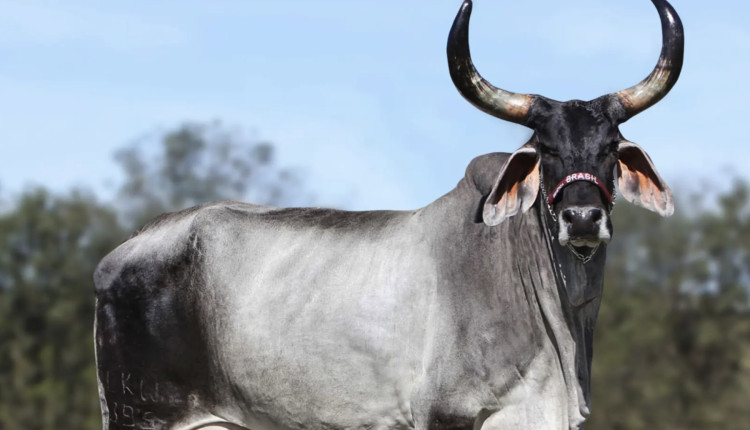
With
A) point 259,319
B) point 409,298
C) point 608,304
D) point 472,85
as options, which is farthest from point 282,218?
point 608,304

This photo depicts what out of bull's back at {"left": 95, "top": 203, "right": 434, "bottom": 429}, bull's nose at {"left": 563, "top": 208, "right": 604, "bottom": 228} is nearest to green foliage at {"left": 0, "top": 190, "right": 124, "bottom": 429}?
bull's back at {"left": 95, "top": 203, "right": 434, "bottom": 429}

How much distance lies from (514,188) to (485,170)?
17.4 inches

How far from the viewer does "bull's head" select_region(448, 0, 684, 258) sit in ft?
23.4

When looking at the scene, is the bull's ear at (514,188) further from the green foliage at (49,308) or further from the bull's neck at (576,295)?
the green foliage at (49,308)

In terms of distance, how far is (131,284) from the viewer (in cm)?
870

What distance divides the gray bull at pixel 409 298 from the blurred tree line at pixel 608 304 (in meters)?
22.5

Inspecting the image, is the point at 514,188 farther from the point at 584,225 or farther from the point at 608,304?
the point at 608,304

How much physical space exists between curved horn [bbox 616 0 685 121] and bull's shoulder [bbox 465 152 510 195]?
2.96 ft

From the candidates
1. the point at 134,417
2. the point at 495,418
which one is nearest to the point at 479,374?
the point at 495,418

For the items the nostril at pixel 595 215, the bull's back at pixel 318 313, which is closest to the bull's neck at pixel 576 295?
the nostril at pixel 595 215

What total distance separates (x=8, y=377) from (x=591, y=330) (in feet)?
91.5

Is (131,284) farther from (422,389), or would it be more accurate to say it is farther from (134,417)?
(422,389)

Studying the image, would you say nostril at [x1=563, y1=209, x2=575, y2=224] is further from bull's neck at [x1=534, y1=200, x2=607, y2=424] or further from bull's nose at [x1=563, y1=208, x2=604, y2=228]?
bull's neck at [x1=534, y1=200, x2=607, y2=424]

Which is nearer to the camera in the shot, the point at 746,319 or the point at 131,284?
the point at 131,284
